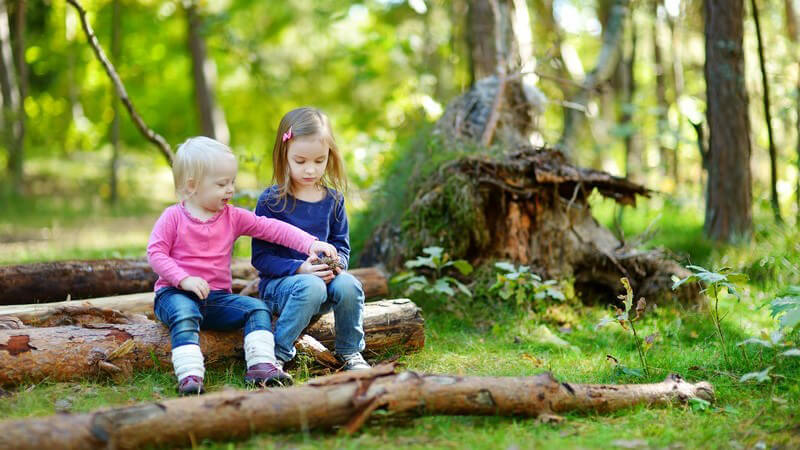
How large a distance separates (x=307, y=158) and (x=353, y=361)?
1.26 meters

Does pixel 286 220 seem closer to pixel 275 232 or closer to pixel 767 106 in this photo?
pixel 275 232

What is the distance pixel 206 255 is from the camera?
421cm

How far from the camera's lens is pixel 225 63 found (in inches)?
838

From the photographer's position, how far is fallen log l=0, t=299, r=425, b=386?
12.3ft

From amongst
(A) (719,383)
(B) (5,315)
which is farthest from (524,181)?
(B) (5,315)

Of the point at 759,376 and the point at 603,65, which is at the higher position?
the point at 603,65

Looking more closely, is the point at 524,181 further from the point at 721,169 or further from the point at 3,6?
the point at 3,6

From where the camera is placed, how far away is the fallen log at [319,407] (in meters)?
2.79

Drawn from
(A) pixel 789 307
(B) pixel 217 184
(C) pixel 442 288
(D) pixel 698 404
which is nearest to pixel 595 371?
(D) pixel 698 404

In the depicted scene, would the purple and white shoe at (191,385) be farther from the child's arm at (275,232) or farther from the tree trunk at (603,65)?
the tree trunk at (603,65)

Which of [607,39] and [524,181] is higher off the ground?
[607,39]

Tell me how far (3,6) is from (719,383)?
1321 cm

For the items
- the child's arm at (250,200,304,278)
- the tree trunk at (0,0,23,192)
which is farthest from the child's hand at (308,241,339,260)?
the tree trunk at (0,0,23,192)

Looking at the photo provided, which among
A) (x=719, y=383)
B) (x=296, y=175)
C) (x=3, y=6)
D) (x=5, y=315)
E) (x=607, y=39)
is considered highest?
(x=3, y=6)
